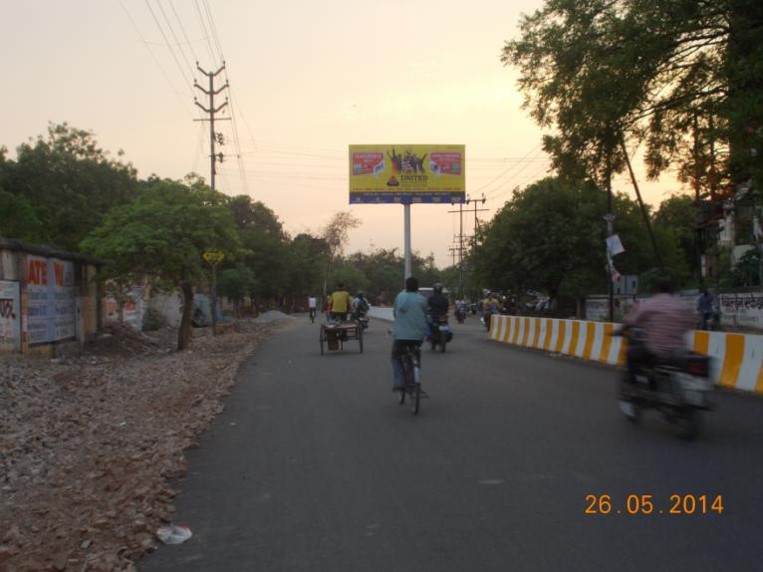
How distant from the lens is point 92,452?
8.09 meters

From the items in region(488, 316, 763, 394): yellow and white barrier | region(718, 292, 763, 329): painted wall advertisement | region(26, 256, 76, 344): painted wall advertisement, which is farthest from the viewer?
region(718, 292, 763, 329): painted wall advertisement

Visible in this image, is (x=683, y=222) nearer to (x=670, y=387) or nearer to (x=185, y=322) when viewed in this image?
(x=185, y=322)

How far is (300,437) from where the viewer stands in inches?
337

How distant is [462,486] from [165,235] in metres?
15.2

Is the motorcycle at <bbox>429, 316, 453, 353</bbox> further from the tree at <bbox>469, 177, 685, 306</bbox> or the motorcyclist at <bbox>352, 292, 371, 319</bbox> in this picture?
the tree at <bbox>469, 177, 685, 306</bbox>

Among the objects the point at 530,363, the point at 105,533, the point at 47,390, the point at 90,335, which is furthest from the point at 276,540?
the point at 90,335

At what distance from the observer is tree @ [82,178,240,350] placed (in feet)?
62.6

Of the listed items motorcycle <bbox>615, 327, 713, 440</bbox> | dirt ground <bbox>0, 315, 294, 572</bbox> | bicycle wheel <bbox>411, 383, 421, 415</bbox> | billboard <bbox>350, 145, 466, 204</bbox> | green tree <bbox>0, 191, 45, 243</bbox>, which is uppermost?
billboard <bbox>350, 145, 466, 204</bbox>

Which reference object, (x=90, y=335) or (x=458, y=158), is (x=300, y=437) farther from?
(x=458, y=158)

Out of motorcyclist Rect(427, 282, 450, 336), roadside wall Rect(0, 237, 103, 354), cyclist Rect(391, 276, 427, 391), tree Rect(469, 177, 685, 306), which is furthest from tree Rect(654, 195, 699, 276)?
cyclist Rect(391, 276, 427, 391)

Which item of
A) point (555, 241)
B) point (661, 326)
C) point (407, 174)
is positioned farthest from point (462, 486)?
point (407, 174)

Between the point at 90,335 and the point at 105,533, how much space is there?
18.3m

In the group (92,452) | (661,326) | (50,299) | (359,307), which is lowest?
(92,452)

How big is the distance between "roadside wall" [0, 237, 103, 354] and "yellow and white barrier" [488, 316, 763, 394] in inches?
482
